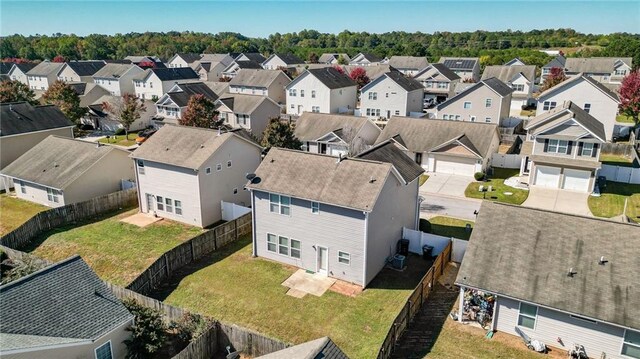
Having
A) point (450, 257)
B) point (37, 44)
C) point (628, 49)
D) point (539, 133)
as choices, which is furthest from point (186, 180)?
point (37, 44)

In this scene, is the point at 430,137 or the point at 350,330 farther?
the point at 430,137

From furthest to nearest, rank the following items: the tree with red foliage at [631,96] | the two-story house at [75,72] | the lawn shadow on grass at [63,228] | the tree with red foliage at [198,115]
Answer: the two-story house at [75,72] → the tree with red foliage at [631,96] → the tree with red foliage at [198,115] → the lawn shadow on grass at [63,228]

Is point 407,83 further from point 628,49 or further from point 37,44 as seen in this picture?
point 37,44

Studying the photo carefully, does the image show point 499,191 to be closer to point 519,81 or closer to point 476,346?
point 476,346

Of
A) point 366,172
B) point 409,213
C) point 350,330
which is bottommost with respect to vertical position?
point 350,330

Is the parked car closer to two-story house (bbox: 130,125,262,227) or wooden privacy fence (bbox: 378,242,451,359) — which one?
two-story house (bbox: 130,125,262,227)

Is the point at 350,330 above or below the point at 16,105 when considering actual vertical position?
below

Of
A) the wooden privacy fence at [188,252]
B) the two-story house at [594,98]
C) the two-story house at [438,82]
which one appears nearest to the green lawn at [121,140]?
the wooden privacy fence at [188,252]

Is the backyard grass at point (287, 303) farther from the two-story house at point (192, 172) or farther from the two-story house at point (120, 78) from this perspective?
the two-story house at point (120, 78)
